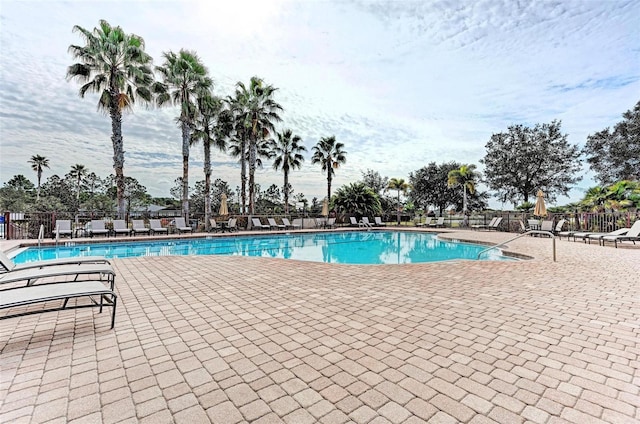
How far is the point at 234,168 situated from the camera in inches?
944

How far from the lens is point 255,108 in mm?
17969

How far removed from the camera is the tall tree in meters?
18.0

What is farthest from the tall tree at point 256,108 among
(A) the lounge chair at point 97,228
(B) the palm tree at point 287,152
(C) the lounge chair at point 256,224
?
(A) the lounge chair at point 97,228

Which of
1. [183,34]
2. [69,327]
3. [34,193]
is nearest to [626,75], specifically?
[183,34]

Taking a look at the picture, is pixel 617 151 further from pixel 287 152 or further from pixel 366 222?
pixel 287 152

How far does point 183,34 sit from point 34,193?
40.5m

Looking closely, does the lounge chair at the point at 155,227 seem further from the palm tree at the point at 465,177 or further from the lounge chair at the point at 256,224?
the palm tree at the point at 465,177

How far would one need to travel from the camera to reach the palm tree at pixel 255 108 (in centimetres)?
1797

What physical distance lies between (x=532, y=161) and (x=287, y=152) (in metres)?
21.3

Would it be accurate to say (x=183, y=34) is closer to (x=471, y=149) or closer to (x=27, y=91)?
(x=27, y=91)

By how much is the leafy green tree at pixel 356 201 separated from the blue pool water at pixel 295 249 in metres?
6.11

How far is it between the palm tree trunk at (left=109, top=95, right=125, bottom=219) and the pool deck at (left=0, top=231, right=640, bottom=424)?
1154cm

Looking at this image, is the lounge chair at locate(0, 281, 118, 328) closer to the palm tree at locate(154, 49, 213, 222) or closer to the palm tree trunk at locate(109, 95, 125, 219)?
the palm tree trunk at locate(109, 95, 125, 219)

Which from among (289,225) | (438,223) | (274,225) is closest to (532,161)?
(438,223)
